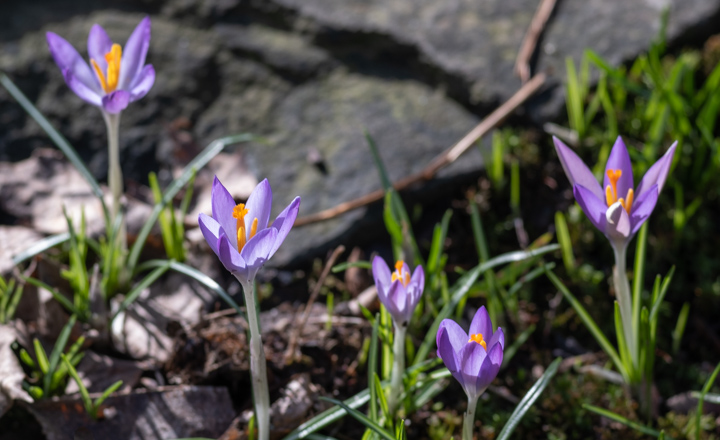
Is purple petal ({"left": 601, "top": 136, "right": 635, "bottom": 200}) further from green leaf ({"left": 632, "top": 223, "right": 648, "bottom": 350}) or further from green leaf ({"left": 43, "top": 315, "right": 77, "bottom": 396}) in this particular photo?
green leaf ({"left": 43, "top": 315, "right": 77, "bottom": 396})

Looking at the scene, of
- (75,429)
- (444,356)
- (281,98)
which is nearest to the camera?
(444,356)

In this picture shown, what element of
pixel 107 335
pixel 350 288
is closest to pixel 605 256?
pixel 350 288

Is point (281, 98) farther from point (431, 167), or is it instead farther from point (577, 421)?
point (577, 421)

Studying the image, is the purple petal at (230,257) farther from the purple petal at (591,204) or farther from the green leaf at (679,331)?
the green leaf at (679,331)

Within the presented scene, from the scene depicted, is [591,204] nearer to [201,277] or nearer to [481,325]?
[481,325]

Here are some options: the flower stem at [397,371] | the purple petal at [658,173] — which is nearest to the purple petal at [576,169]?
the purple petal at [658,173]

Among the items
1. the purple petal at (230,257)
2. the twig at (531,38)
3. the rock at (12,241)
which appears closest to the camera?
the purple petal at (230,257)

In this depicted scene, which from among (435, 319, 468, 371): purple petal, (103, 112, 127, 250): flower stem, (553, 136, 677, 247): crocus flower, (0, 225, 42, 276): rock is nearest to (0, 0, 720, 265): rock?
(0, 225, 42, 276): rock
